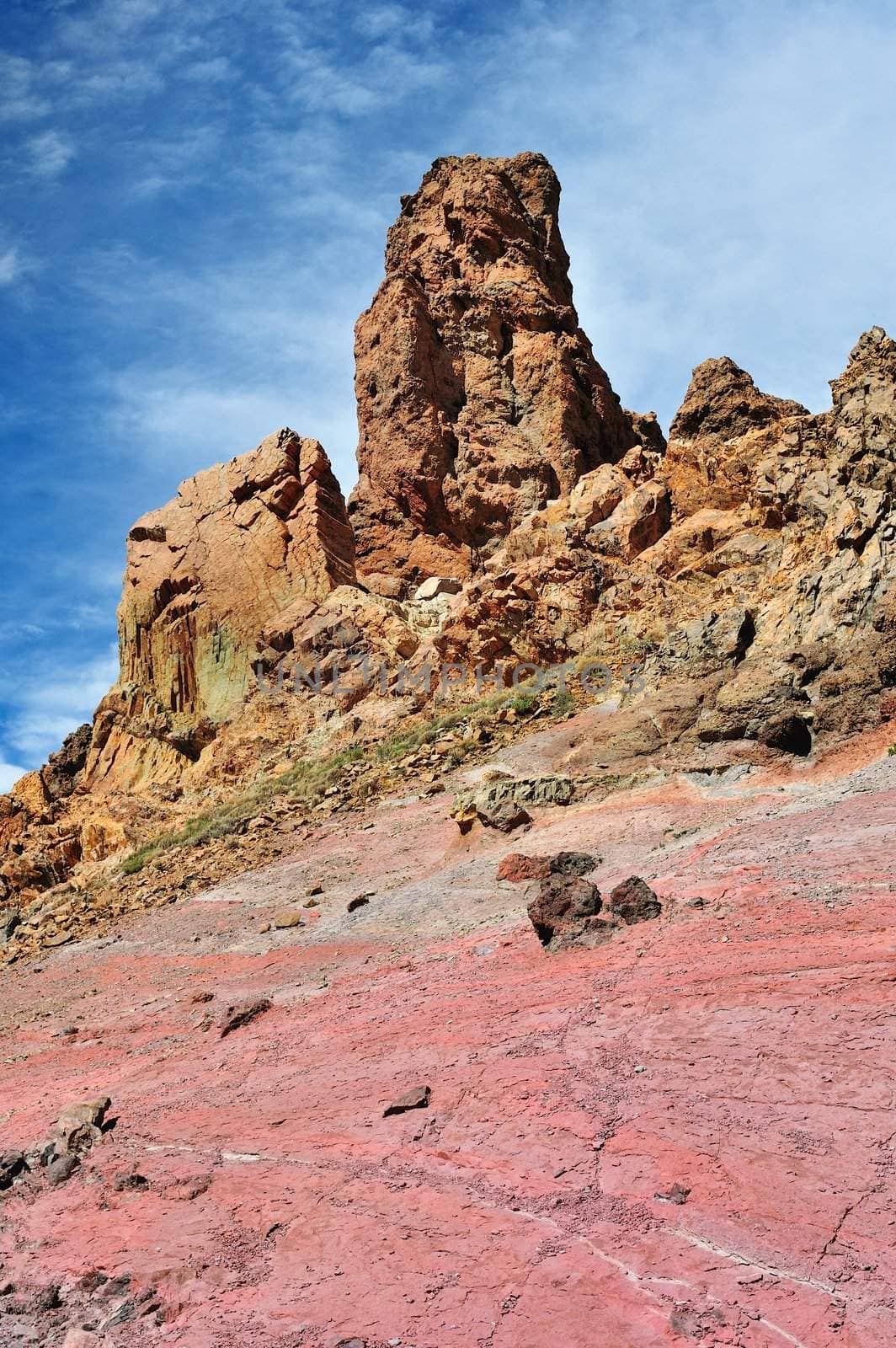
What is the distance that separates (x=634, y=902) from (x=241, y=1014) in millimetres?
4107

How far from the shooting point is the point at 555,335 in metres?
42.8

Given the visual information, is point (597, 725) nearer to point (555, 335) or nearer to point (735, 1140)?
point (735, 1140)

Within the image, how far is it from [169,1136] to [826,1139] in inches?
188

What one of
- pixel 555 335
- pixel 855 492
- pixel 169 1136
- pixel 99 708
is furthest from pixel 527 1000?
pixel 555 335

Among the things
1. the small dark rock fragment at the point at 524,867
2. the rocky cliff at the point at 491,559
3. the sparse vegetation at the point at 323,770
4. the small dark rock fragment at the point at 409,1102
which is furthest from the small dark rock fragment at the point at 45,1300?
the sparse vegetation at the point at 323,770

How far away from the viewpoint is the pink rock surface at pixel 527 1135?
14.9 ft

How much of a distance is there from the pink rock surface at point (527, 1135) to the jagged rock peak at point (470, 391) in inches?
1174

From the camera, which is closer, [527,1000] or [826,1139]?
[826,1139]

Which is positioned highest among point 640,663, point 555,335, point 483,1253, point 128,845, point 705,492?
point 555,335

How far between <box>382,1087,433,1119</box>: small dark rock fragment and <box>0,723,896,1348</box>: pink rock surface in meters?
0.09

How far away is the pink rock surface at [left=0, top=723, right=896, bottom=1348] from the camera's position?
4555 mm

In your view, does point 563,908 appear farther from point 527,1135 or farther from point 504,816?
point 504,816

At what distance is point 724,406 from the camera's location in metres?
30.9

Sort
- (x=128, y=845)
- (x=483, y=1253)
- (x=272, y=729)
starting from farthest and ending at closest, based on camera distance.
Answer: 1. (x=272, y=729)
2. (x=128, y=845)
3. (x=483, y=1253)
